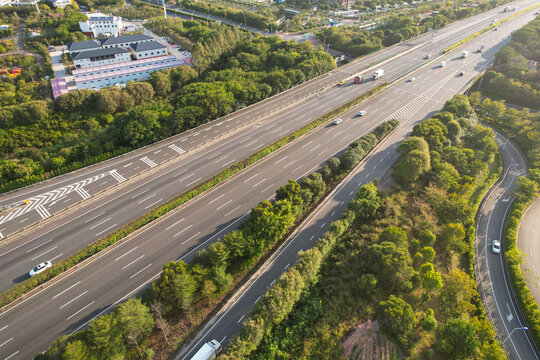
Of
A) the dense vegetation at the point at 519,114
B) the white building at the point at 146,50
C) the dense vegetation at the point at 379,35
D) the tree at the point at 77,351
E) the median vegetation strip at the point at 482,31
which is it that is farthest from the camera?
the dense vegetation at the point at 379,35

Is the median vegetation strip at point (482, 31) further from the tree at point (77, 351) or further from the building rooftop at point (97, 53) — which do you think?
the tree at point (77, 351)

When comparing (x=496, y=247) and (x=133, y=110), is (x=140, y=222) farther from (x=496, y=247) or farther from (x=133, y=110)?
(x=496, y=247)

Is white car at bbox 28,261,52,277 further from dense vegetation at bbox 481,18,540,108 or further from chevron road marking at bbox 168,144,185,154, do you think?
dense vegetation at bbox 481,18,540,108

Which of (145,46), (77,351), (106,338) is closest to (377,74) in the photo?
(145,46)

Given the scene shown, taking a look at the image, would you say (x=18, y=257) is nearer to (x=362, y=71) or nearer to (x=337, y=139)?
(x=337, y=139)

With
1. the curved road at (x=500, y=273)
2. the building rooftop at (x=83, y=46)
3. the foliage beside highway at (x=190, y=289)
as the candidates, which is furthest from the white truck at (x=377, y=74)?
the building rooftop at (x=83, y=46)

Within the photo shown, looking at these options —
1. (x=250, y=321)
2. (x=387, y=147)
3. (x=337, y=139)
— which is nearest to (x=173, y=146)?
(x=337, y=139)
